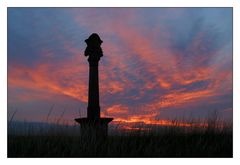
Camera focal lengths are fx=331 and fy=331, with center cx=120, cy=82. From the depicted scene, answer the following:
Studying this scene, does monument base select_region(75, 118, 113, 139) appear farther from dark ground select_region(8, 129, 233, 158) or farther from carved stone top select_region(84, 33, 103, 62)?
carved stone top select_region(84, 33, 103, 62)

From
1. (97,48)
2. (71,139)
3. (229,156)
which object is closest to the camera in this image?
(229,156)

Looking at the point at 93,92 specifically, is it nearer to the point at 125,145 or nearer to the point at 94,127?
the point at 94,127

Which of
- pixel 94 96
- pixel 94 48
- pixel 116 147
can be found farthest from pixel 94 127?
pixel 94 48

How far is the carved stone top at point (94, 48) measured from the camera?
25.2 feet

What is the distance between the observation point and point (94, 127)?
725 centimetres

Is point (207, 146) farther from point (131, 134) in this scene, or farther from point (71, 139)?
point (71, 139)

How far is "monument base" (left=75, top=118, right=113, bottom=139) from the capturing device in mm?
7108

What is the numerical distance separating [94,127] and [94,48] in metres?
1.82

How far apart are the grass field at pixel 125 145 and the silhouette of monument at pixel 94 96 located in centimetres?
27

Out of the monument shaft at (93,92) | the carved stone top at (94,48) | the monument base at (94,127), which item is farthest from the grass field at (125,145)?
the carved stone top at (94,48)

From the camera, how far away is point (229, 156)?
22.0 feet

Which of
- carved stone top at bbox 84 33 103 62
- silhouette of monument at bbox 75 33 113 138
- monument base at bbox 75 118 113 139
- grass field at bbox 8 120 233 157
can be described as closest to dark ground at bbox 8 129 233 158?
grass field at bbox 8 120 233 157
